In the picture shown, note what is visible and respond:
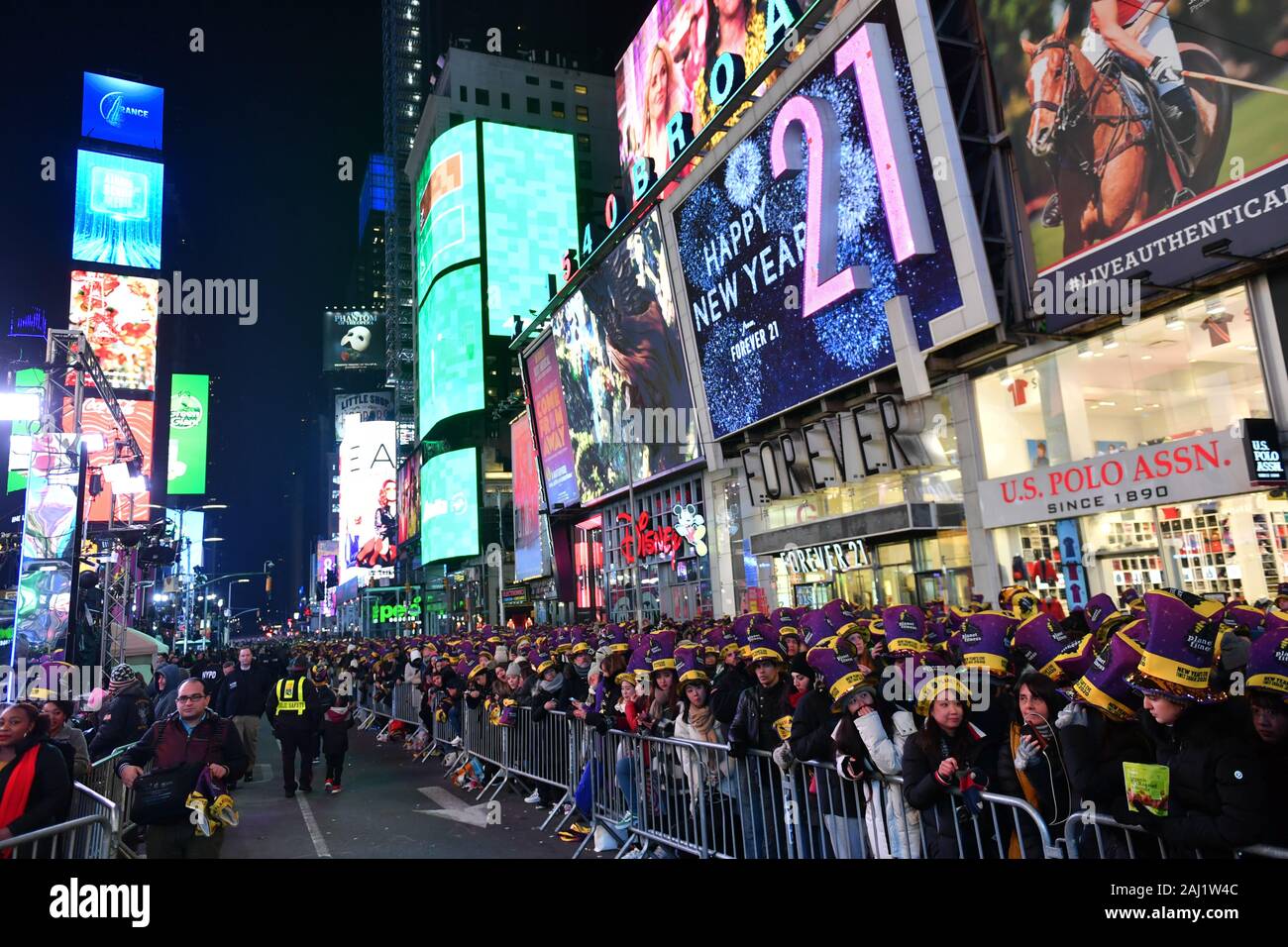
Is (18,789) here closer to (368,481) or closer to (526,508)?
(526,508)


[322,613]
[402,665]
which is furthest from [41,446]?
[322,613]

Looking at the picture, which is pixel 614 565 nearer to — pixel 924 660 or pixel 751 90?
pixel 751 90

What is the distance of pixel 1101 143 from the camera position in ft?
55.2

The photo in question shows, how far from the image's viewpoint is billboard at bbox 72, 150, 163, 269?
62156mm

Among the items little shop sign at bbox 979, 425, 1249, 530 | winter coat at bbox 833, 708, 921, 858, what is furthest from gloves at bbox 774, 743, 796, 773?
little shop sign at bbox 979, 425, 1249, 530

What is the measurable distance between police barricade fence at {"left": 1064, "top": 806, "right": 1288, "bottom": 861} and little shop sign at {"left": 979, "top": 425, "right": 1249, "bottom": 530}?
13.4 meters

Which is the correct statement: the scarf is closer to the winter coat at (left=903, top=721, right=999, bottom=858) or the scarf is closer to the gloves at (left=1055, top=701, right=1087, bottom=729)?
the winter coat at (left=903, top=721, right=999, bottom=858)

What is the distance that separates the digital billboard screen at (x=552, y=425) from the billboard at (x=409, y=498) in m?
46.5

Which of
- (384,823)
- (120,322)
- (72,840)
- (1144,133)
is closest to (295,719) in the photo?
(384,823)

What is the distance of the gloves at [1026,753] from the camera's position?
4.82 meters

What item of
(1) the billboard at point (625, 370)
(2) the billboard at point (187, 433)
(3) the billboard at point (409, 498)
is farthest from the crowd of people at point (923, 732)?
(3) the billboard at point (409, 498)

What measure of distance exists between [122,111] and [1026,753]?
8467 cm

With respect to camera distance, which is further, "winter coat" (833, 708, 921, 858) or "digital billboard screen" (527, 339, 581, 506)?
"digital billboard screen" (527, 339, 581, 506)

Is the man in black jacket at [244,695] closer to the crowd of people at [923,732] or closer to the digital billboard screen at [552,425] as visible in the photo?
the crowd of people at [923,732]
